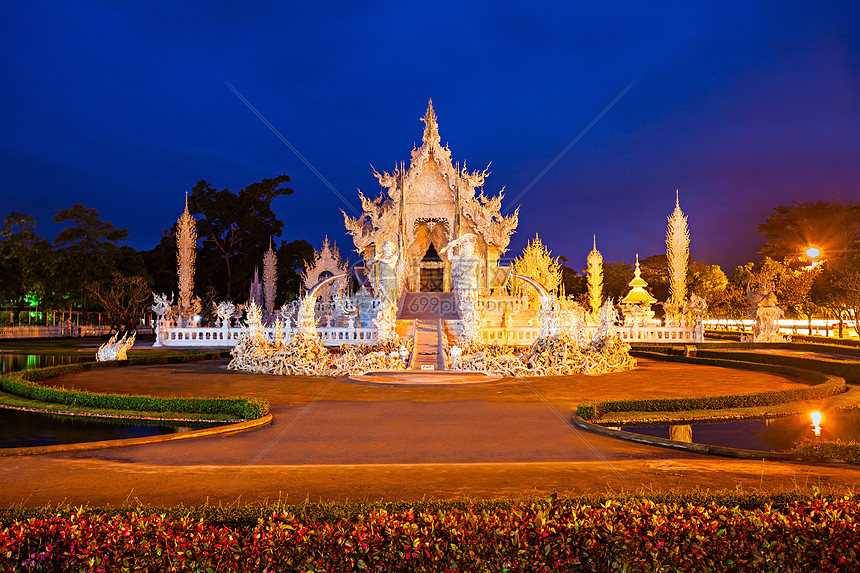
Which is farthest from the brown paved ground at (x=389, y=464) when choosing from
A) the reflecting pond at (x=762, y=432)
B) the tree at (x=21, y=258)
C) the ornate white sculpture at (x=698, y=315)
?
the tree at (x=21, y=258)

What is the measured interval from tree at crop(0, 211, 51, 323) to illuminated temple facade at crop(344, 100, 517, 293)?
1261 inches

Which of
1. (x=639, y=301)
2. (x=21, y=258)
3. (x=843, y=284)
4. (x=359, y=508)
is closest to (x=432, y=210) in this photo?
(x=639, y=301)

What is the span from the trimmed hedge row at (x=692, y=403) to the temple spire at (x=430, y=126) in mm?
26320

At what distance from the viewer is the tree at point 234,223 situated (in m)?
55.0

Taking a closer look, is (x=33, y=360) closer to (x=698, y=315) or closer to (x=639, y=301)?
(x=639, y=301)

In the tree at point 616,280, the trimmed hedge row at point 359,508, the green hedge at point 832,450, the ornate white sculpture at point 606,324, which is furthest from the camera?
the tree at point 616,280

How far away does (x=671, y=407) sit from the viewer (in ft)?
39.5

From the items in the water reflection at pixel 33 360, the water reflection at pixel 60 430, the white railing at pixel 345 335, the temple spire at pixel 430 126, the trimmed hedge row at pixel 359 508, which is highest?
the temple spire at pixel 430 126

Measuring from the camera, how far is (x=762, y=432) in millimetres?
10734

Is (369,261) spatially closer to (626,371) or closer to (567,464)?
(626,371)

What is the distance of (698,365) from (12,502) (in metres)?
23.7

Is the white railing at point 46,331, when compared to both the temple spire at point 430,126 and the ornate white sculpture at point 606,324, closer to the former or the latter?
the temple spire at point 430,126

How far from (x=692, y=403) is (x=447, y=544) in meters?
9.48

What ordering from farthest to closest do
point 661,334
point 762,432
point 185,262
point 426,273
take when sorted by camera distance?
point 426,273 → point 185,262 → point 661,334 → point 762,432
